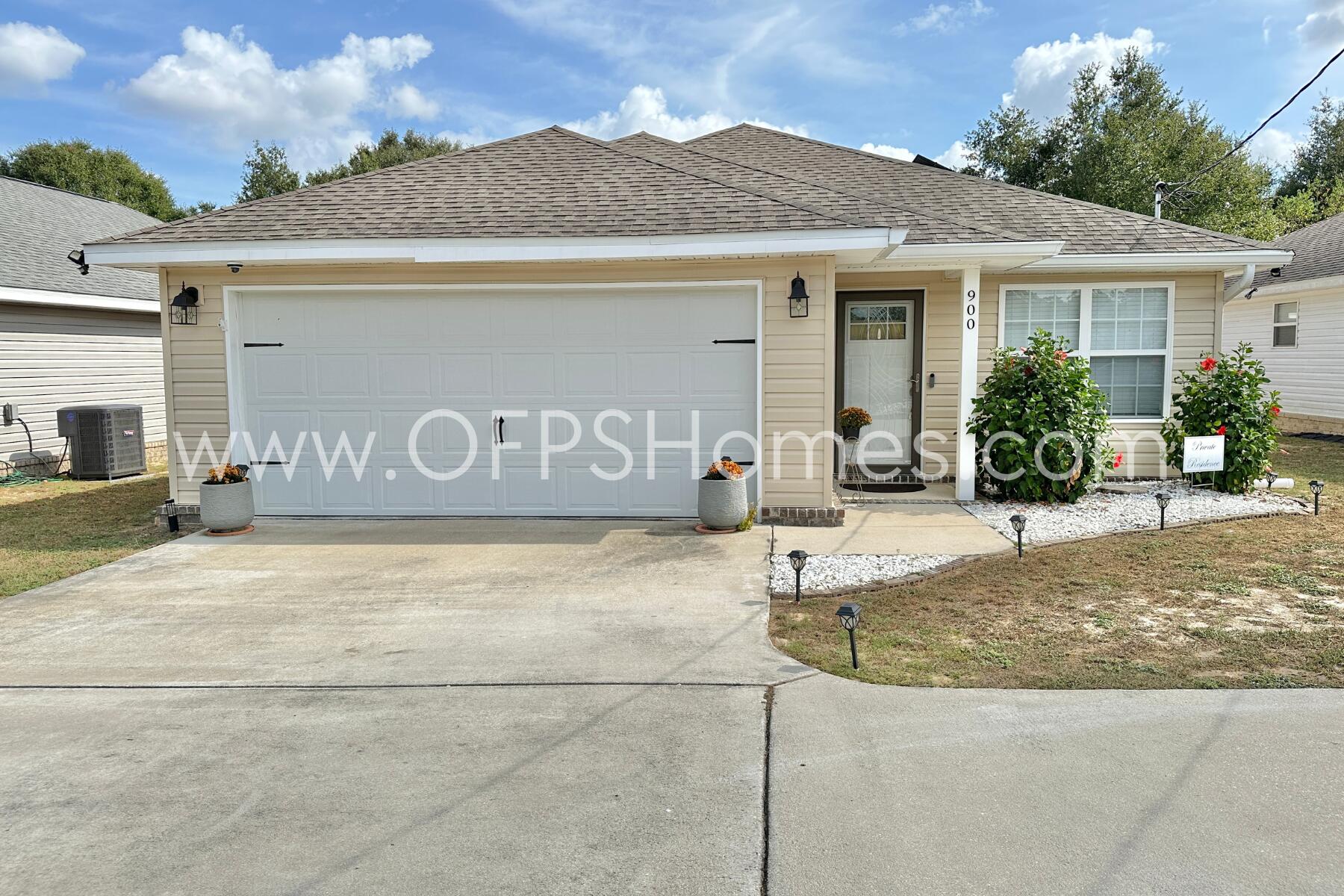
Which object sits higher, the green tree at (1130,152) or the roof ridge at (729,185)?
the green tree at (1130,152)

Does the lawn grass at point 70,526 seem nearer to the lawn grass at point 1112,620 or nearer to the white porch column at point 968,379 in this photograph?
the lawn grass at point 1112,620

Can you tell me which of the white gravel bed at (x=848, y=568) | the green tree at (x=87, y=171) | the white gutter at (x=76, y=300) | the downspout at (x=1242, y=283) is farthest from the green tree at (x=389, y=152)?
the white gravel bed at (x=848, y=568)

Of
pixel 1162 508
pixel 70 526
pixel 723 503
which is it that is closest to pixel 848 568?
pixel 723 503

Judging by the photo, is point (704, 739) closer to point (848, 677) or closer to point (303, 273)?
point (848, 677)

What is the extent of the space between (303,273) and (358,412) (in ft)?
4.51

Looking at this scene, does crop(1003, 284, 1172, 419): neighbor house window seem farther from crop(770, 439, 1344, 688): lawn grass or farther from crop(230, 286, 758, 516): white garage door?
crop(230, 286, 758, 516): white garage door

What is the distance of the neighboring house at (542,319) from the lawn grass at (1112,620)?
2250mm

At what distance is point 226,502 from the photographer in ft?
24.8

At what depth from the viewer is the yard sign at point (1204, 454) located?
845 cm

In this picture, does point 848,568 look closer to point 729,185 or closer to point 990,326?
point 729,185

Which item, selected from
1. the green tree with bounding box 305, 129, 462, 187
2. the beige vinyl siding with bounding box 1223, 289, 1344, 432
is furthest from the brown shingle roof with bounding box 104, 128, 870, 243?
the green tree with bounding box 305, 129, 462, 187

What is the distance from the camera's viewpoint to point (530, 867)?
104 inches

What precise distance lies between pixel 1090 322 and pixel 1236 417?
5.65 ft

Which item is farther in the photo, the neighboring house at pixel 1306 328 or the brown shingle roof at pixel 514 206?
the neighboring house at pixel 1306 328
